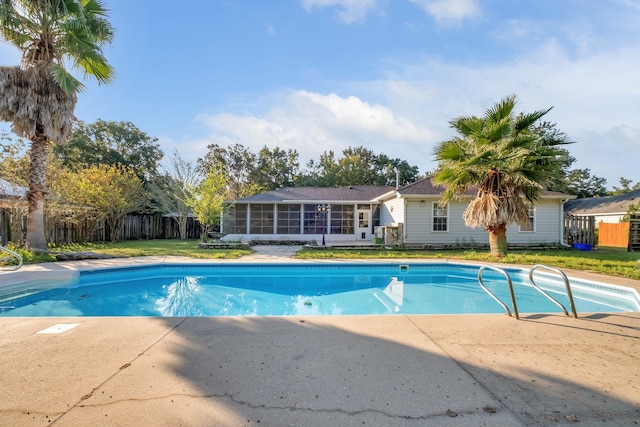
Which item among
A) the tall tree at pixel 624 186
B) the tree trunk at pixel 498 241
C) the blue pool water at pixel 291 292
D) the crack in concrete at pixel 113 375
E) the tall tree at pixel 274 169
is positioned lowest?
the blue pool water at pixel 291 292

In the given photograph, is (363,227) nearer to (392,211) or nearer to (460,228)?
A: (392,211)

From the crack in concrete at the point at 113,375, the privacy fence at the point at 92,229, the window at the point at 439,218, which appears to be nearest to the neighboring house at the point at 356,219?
the window at the point at 439,218

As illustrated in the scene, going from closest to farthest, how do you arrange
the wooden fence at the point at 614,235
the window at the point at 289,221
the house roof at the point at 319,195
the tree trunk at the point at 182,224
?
the wooden fence at the point at 614,235
the house roof at the point at 319,195
the window at the point at 289,221
the tree trunk at the point at 182,224

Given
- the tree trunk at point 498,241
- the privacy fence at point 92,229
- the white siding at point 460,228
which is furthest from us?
the white siding at point 460,228

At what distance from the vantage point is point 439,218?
14.9 meters

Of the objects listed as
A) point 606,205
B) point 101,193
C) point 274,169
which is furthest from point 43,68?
point 606,205

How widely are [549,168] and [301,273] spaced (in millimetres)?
8484

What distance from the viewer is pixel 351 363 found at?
9.96ft

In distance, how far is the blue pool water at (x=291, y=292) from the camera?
21.0ft

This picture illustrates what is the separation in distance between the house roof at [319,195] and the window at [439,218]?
4.05 metres

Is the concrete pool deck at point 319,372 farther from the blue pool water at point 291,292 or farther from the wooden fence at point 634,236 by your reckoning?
the wooden fence at point 634,236

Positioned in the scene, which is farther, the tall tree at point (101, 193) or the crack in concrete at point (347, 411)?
the tall tree at point (101, 193)

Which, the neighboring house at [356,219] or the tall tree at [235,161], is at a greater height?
Answer: the tall tree at [235,161]

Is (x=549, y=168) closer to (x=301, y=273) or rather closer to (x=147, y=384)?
(x=301, y=273)
